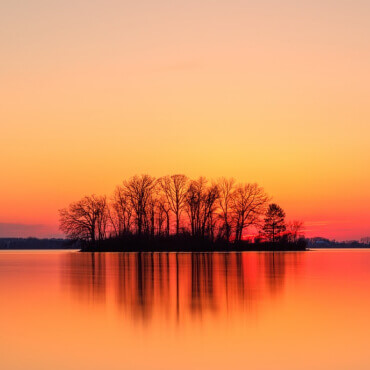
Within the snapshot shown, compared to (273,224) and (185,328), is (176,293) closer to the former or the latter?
(185,328)

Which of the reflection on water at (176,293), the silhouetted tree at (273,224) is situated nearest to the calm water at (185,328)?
the reflection on water at (176,293)

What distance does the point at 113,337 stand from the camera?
14.4 m

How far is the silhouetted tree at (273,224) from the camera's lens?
104062mm

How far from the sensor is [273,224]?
104 m

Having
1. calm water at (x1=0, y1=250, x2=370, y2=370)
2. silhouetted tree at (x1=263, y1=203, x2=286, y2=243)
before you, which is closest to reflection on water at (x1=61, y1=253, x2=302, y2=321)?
calm water at (x1=0, y1=250, x2=370, y2=370)

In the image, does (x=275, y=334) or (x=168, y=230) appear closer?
(x=275, y=334)

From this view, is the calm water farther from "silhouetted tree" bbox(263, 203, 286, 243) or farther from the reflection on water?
"silhouetted tree" bbox(263, 203, 286, 243)

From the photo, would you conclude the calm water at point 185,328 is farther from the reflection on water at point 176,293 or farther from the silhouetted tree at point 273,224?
the silhouetted tree at point 273,224

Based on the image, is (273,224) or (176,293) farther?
(273,224)

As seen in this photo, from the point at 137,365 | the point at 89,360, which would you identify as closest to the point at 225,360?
the point at 137,365

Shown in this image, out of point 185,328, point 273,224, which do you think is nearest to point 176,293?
point 185,328

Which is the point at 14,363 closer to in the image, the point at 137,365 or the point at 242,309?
the point at 137,365

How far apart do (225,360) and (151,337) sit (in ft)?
9.57

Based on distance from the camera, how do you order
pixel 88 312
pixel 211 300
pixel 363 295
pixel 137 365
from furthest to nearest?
pixel 363 295
pixel 211 300
pixel 88 312
pixel 137 365
